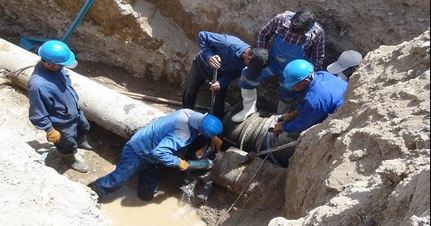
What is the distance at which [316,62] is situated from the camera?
255 inches

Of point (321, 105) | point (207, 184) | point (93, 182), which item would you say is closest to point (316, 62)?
point (321, 105)

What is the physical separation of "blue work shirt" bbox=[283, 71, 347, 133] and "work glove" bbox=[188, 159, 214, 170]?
1.32 metres

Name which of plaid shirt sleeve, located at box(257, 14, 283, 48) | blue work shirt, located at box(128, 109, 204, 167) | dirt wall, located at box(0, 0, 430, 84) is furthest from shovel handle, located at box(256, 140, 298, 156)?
dirt wall, located at box(0, 0, 430, 84)

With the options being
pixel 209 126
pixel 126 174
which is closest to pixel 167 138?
pixel 209 126

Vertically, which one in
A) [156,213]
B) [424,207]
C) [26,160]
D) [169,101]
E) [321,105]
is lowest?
[156,213]

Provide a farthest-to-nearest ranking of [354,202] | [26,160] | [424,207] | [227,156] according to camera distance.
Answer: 1. [227,156]
2. [26,160]
3. [354,202]
4. [424,207]

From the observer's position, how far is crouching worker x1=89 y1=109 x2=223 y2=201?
6223 millimetres

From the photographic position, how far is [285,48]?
645cm

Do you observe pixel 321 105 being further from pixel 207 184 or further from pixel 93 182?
pixel 93 182

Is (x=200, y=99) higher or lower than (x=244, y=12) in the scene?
lower

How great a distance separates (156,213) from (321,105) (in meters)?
2.49

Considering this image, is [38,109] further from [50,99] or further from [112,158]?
[112,158]

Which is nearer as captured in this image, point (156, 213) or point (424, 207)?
point (424, 207)

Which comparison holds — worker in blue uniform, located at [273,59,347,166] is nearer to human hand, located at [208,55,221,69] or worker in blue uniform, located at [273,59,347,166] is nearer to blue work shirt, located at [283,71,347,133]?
blue work shirt, located at [283,71,347,133]
